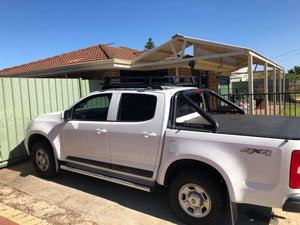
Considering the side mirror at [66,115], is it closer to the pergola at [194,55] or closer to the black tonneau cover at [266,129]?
the black tonneau cover at [266,129]

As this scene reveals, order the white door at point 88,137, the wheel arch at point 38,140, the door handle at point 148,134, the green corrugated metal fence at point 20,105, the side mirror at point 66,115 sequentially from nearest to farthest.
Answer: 1. the door handle at point 148,134
2. the white door at point 88,137
3. the side mirror at point 66,115
4. the wheel arch at point 38,140
5. the green corrugated metal fence at point 20,105

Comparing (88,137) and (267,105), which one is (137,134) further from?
(267,105)

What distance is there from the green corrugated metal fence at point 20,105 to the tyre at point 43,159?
46.0 inches

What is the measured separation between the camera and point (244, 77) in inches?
1085

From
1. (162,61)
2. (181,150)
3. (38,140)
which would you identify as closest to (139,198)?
(181,150)

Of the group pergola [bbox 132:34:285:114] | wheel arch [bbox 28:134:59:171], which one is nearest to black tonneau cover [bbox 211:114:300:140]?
wheel arch [bbox 28:134:59:171]

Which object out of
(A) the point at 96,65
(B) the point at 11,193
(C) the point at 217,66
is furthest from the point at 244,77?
(B) the point at 11,193

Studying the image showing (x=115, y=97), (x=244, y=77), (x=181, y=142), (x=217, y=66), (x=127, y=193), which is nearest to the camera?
(x=181, y=142)

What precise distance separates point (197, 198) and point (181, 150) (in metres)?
0.62

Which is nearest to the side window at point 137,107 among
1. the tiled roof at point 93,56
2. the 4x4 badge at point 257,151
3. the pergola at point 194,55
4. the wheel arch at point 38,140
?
the 4x4 badge at point 257,151

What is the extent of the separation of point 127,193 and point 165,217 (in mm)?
973

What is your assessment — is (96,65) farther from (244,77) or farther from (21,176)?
(244,77)

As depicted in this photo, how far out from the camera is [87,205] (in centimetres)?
365

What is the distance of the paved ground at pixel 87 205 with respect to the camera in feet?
10.5
